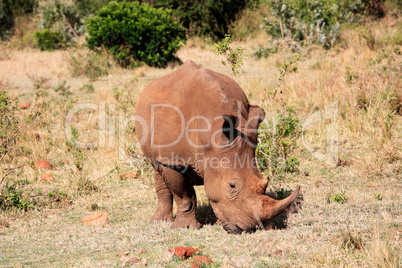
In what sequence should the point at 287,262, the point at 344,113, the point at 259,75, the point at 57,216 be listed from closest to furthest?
the point at 287,262, the point at 57,216, the point at 344,113, the point at 259,75

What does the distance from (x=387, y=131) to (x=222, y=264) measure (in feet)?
16.7

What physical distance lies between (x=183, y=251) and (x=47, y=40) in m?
19.5

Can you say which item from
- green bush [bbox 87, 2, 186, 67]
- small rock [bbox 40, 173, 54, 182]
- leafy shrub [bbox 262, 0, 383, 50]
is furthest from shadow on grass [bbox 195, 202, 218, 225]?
green bush [bbox 87, 2, 186, 67]

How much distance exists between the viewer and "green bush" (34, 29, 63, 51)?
72.8 ft

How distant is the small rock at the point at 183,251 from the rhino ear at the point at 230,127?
1.17 metres

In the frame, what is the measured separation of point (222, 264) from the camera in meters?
4.53

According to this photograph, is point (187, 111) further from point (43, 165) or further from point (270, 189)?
point (43, 165)

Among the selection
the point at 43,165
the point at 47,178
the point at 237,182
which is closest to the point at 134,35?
the point at 43,165

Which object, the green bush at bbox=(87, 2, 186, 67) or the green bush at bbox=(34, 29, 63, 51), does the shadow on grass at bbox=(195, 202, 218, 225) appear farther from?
the green bush at bbox=(34, 29, 63, 51)

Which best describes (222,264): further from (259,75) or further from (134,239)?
(259,75)

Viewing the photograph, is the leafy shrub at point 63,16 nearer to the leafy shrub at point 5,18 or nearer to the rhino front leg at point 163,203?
the leafy shrub at point 5,18

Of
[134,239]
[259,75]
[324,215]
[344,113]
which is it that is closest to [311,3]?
[259,75]

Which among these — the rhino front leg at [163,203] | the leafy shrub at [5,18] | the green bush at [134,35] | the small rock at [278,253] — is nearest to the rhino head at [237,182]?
the small rock at [278,253]

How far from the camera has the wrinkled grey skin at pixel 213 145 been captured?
5.03 m
